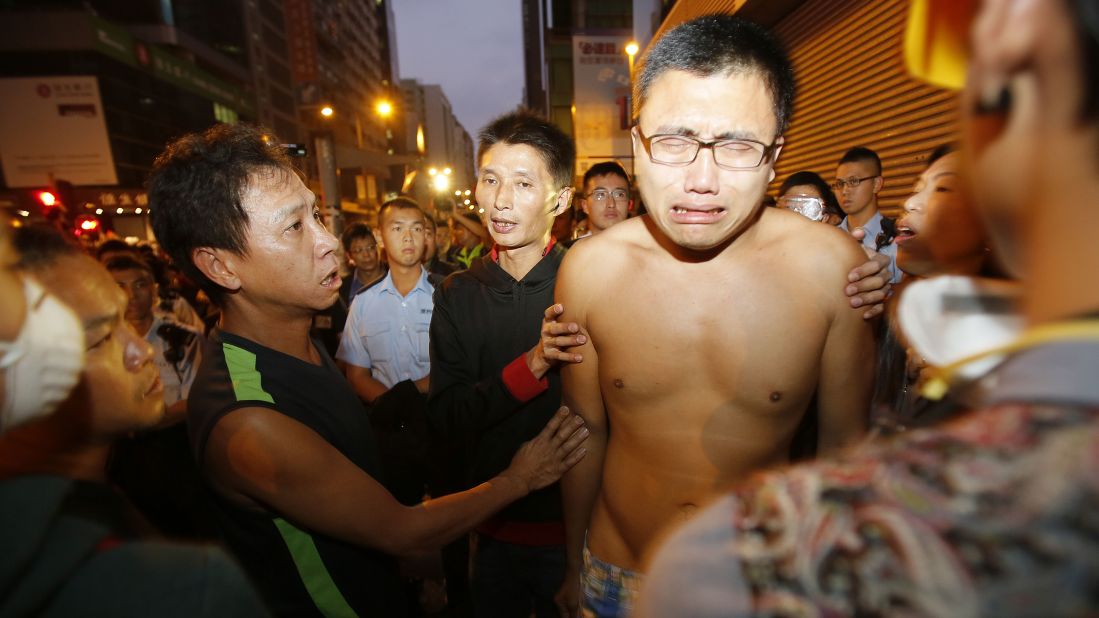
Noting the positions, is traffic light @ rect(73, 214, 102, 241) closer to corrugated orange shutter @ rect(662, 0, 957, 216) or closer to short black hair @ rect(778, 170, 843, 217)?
short black hair @ rect(778, 170, 843, 217)

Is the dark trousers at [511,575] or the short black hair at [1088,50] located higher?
the short black hair at [1088,50]

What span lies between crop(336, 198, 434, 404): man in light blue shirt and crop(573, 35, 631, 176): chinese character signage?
16913 mm

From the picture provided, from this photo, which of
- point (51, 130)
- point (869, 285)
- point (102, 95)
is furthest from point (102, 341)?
point (102, 95)

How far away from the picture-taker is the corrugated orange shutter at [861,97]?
548 centimetres

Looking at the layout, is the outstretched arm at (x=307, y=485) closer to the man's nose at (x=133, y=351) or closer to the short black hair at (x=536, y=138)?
the man's nose at (x=133, y=351)

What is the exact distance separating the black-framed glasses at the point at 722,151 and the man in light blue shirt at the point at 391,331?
275 cm

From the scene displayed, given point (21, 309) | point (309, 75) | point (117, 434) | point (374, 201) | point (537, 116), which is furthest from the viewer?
point (374, 201)

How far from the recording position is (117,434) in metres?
1.31

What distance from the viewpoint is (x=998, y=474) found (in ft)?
1.34

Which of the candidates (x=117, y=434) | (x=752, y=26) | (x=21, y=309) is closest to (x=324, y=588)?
(x=117, y=434)

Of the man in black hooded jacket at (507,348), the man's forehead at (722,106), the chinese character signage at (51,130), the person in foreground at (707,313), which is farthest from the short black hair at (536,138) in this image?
the chinese character signage at (51,130)

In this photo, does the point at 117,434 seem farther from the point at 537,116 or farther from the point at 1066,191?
the point at 537,116

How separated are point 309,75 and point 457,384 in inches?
1914

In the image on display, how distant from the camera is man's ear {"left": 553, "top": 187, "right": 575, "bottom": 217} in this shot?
9.28ft
